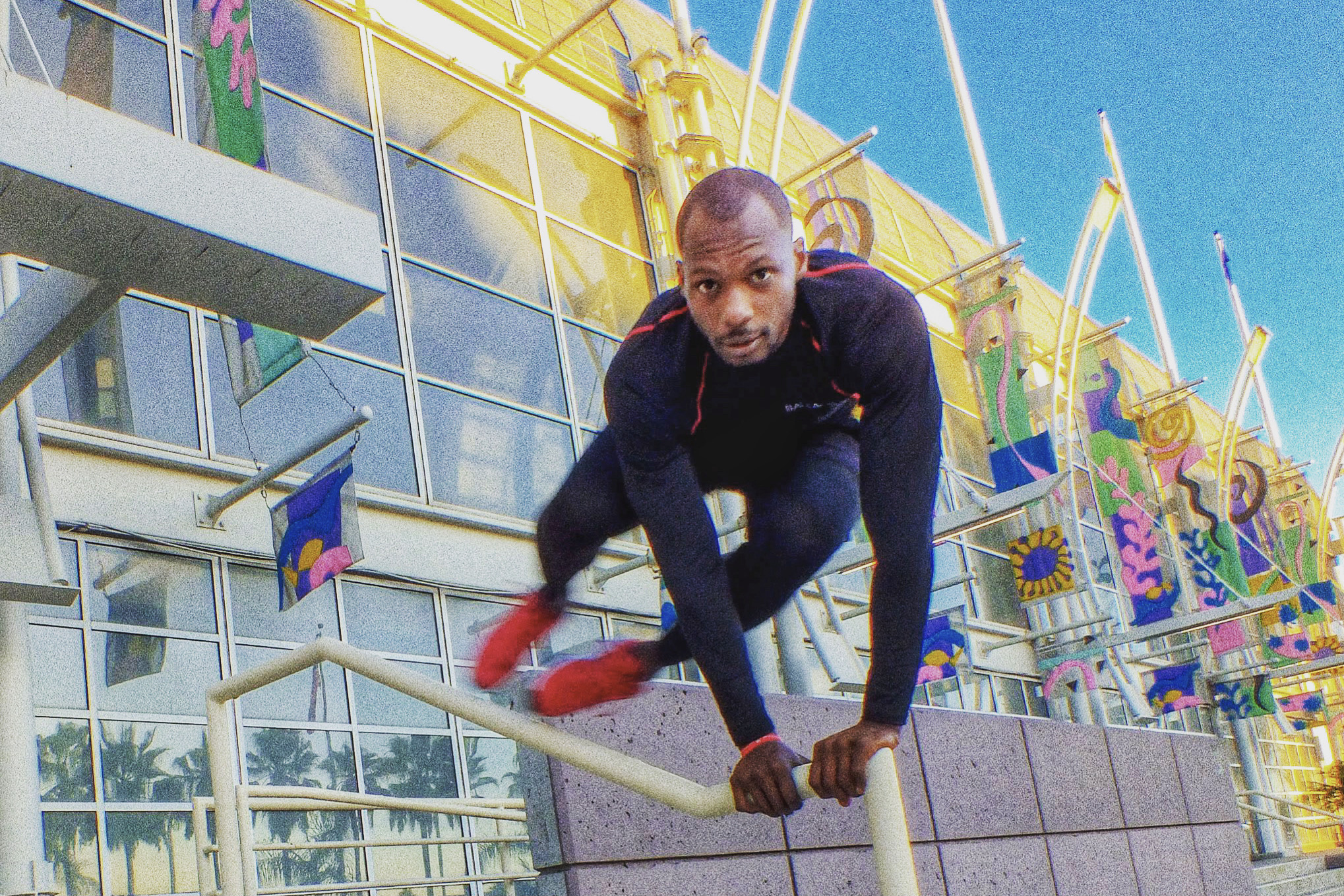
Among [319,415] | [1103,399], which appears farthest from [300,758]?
[1103,399]

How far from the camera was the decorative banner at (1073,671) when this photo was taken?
15.7 m

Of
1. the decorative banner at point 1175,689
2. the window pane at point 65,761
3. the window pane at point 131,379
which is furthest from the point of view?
the decorative banner at point 1175,689

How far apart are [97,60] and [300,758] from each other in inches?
215

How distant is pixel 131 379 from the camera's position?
8.95 m

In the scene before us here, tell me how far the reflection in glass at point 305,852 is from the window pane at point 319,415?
257 centimetres

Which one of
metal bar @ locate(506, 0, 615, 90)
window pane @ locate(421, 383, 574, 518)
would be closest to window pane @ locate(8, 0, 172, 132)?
window pane @ locate(421, 383, 574, 518)

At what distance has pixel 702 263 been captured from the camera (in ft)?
5.85

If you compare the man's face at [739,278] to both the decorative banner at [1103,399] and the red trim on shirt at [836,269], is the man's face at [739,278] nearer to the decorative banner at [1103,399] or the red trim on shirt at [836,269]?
the red trim on shirt at [836,269]

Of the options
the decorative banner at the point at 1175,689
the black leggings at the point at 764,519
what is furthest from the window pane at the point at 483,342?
the decorative banner at the point at 1175,689

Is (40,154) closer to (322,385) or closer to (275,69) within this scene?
(322,385)

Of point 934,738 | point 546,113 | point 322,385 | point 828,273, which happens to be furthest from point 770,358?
point 546,113

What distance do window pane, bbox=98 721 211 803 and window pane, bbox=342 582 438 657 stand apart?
1615 mm

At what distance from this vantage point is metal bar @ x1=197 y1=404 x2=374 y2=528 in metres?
8.28

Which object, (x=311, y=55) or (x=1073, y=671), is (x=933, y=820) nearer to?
(x=311, y=55)
